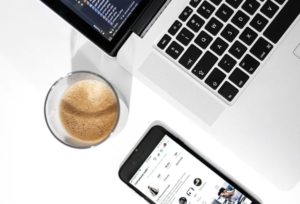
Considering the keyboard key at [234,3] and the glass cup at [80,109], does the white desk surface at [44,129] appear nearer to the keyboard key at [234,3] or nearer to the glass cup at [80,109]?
the glass cup at [80,109]

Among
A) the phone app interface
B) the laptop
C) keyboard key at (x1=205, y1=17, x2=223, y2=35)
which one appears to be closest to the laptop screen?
the laptop

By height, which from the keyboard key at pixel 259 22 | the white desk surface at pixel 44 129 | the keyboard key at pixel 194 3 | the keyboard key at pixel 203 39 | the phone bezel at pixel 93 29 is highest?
the keyboard key at pixel 259 22

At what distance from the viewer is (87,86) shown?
2.52 feet

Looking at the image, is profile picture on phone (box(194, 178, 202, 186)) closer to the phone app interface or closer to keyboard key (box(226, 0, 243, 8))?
the phone app interface

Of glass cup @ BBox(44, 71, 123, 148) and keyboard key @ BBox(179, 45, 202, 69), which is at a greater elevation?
keyboard key @ BBox(179, 45, 202, 69)

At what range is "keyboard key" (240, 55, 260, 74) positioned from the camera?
67cm

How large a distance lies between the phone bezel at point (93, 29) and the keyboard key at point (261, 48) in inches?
6.3

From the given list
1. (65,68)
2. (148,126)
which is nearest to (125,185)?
(148,126)

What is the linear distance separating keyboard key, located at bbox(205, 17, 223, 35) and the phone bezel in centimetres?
9

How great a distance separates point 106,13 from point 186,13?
0.11 metres

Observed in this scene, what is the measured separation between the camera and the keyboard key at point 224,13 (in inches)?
26.4

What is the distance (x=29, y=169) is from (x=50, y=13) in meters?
0.26

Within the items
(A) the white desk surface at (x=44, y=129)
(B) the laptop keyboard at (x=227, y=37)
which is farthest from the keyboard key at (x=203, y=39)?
(A) the white desk surface at (x=44, y=129)

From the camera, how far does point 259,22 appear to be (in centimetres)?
67
